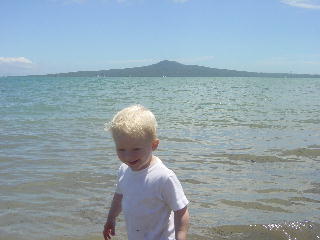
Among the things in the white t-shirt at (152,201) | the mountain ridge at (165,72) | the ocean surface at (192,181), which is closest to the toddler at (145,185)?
the white t-shirt at (152,201)

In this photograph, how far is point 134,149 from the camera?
2562 millimetres

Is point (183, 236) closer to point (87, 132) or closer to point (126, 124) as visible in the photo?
point (126, 124)

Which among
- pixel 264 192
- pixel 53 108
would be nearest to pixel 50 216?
pixel 264 192

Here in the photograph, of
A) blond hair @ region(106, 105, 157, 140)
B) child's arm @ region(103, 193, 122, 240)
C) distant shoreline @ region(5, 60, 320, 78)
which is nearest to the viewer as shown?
blond hair @ region(106, 105, 157, 140)

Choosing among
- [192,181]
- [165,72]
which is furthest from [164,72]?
[192,181]

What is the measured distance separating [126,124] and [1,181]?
4.65 metres

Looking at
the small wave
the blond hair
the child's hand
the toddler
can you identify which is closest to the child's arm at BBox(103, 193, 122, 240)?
the child's hand

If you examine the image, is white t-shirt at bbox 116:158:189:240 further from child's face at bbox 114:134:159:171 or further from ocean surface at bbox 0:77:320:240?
ocean surface at bbox 0:77:320:240

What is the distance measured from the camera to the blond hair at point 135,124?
2500mm

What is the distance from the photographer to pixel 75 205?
5.51m

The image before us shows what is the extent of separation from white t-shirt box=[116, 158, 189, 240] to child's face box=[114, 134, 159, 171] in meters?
0.08

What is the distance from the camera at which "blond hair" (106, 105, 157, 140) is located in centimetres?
250

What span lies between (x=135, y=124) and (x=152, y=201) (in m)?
0.49

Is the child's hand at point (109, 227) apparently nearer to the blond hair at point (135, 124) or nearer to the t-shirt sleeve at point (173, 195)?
the t-shirt sleeve at point (173, 195)
